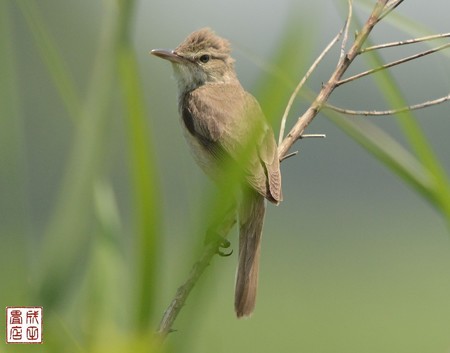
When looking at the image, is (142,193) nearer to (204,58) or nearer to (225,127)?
(225,127)

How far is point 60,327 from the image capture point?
1.09 meters

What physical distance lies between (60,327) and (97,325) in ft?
0.17

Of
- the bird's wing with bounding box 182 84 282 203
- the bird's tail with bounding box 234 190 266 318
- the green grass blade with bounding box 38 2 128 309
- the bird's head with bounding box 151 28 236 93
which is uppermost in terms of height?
the green grass blade with bounding box 38 2 128 309

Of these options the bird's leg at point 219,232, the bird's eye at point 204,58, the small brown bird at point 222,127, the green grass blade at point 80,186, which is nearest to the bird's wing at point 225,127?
the small brown bird at point 222,127

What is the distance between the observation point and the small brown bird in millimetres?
3086

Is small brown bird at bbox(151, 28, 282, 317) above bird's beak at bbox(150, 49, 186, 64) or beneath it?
beneath

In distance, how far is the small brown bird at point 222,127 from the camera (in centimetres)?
309

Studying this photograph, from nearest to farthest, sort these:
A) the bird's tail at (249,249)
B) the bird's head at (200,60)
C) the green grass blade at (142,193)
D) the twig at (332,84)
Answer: the green grass blade at (142,193) → the twig at (332,84) → the bird's tail at (249,249) → the bird's head at (200,60)

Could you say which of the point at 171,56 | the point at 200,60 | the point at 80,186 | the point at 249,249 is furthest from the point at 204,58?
the point at 80,186

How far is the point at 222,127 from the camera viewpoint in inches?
138

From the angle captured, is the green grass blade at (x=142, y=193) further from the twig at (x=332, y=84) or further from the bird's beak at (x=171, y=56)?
the bird's beak at (x=171, y=56)

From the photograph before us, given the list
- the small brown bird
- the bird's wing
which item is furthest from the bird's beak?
the bird's wing

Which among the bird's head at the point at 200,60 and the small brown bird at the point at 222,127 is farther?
the bird's head at the point at 200,60

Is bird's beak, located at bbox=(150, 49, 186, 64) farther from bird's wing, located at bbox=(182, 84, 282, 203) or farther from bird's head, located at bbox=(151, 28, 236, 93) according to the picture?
bird's wing, located at bbox=(182, 84, 282, 203)
